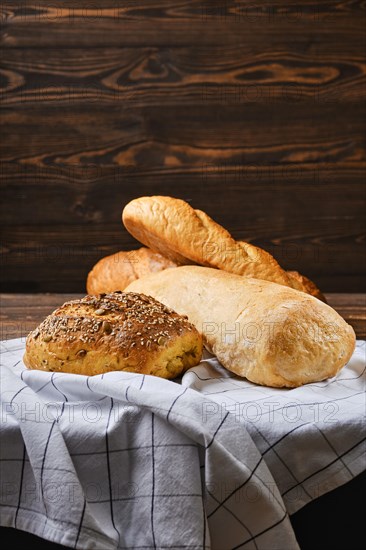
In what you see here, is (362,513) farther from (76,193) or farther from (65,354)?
(76,193)

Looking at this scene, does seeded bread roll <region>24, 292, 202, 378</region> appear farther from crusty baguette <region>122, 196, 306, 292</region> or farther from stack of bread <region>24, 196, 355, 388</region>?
crusty baguette <region>122, 196, 306, 292</region>

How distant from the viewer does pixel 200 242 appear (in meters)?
1.23

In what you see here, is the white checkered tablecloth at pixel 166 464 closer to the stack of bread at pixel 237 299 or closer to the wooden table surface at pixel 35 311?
the stack of bread at pixel 237 299

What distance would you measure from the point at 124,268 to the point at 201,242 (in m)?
0.32

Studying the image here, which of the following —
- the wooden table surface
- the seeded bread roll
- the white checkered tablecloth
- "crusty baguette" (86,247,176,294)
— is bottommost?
the wooden table surface

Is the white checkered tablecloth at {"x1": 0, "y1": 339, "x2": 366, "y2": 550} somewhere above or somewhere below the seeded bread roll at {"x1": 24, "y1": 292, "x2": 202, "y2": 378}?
below

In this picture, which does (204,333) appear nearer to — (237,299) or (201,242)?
(237,299)

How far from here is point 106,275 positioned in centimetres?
155

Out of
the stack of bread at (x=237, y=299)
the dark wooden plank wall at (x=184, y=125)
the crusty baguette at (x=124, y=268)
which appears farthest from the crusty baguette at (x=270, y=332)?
the dark wooden plank wall at (x=184, y=125)

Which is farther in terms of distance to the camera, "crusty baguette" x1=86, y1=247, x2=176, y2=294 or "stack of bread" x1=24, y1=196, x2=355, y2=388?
"crusty baguette" x1=86, y1=247, x2=176, y2=294

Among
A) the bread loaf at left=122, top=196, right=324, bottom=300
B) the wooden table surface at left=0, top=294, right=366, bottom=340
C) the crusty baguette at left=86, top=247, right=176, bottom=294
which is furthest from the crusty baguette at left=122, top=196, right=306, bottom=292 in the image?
the wooden table surface at left=0, top=294, right=366, bottom=340

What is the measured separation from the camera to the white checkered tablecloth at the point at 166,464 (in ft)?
2.44

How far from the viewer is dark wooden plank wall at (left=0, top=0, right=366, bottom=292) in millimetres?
2064

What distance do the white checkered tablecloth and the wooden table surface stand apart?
1.59ft
